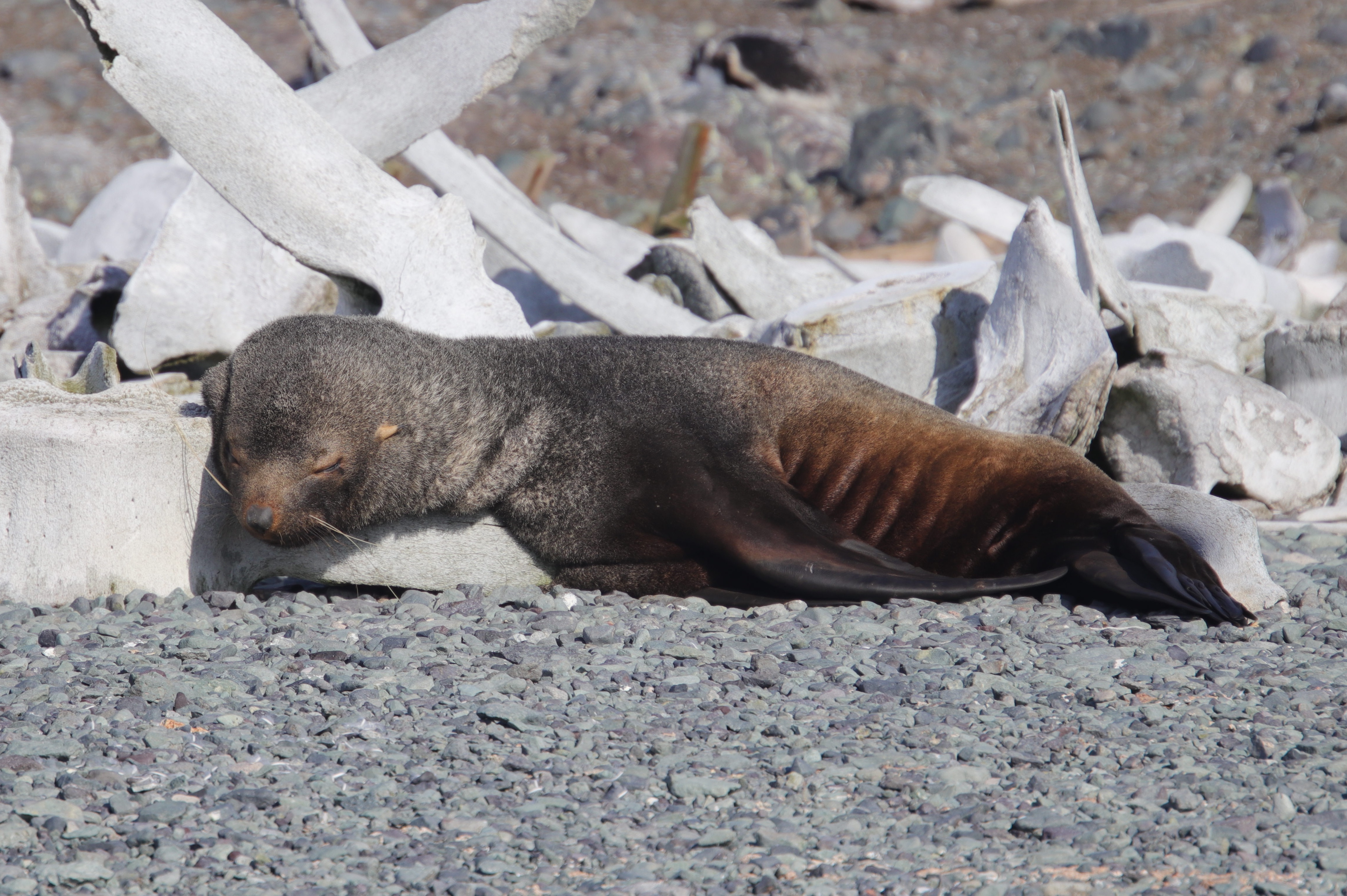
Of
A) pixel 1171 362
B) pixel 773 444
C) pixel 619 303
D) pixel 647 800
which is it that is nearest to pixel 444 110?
pixel 619 303

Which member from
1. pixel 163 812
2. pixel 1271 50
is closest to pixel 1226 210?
pixel 1271 50

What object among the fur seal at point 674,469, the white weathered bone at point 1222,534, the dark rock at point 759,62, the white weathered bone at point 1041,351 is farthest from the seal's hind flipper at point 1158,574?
the dark rock at point 759,62

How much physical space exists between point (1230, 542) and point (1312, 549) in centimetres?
100

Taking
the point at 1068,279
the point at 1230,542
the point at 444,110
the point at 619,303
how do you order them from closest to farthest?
the point at 1230,542 → the point at 1068,279 → the point at 444,110 → the point at 619,303

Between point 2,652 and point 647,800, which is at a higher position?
point 647,800

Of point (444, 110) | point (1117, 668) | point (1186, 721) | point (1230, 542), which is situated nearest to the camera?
point (1186, 721)

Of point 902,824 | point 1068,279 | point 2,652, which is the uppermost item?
point 1068,279

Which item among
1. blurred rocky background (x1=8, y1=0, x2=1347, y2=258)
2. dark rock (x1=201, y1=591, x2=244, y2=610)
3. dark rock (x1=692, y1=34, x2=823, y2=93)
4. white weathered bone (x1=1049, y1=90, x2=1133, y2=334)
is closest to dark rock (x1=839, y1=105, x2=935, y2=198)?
blurred rocky background (x1=8, y1=0, x2=1347, y2=258)

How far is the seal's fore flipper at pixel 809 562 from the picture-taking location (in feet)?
13.3

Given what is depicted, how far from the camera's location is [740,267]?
25.2 ft

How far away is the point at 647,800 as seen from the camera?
2.69m

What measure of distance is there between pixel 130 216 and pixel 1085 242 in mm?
6394

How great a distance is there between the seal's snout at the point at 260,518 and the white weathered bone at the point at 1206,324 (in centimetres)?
421

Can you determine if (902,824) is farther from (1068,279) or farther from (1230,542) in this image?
(1068,279)
